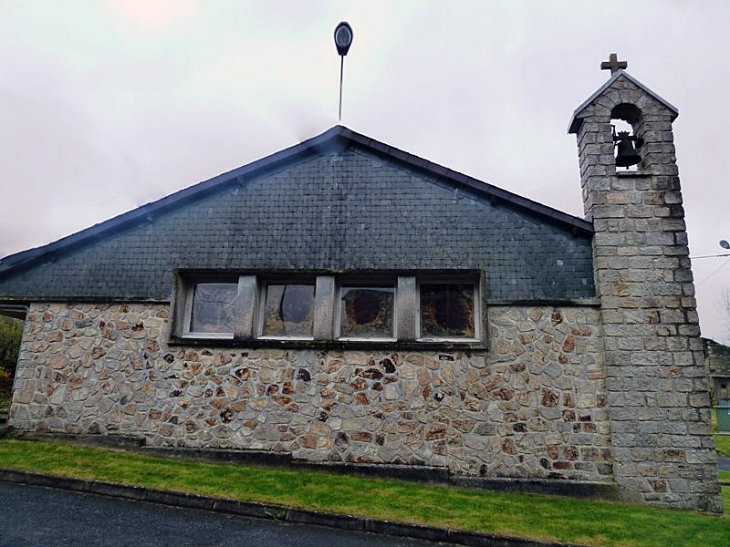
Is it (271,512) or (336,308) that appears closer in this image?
(271,512)

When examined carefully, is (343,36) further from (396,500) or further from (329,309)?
(396,500)

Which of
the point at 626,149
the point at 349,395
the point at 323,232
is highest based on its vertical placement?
the point at 626,149

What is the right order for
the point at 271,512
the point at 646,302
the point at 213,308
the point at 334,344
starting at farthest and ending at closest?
the point at 213,308 < the point at 334,344 < the point at 646,302 < the point at 271,512

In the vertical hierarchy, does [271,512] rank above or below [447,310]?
below

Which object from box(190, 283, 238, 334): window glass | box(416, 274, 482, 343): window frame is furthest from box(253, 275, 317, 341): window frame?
box(416, 274, 482, 343): window frame

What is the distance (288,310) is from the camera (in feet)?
27.0

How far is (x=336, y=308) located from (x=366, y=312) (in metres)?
0.50

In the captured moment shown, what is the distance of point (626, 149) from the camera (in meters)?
8.02

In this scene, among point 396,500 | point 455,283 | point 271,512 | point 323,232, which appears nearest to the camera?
point 271,512

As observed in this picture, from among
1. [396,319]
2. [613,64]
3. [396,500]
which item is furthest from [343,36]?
[396,500]

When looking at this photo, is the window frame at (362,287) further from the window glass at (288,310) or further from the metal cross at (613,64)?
the metal cross at (613,64)

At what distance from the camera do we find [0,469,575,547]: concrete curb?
5.08 metres

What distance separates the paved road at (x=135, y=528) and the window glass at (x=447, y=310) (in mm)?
3414

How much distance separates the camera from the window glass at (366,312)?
315 inches
